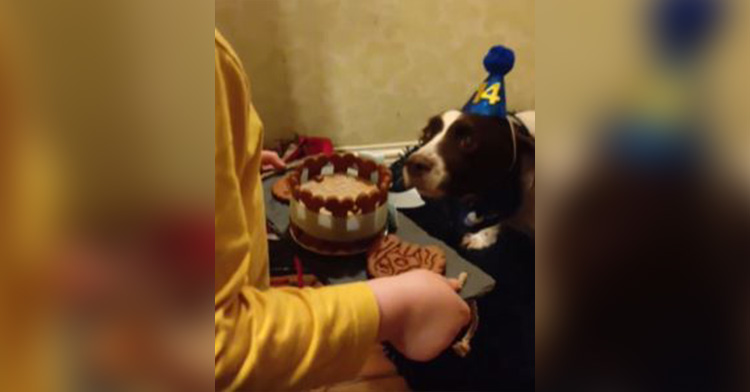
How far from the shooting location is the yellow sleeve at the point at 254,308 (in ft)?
1.22

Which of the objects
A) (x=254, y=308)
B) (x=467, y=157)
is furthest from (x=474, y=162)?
(x=254, y=308)

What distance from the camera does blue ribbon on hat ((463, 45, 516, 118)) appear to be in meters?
1.12

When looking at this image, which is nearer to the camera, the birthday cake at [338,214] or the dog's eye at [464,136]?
the birthday cake at [338,214]

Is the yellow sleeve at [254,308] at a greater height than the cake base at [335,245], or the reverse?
the yellow sleeve at [254,308]

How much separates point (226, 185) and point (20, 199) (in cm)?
17

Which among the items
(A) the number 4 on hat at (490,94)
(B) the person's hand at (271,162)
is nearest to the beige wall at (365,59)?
(A) the number 4 on hat at (490,94)

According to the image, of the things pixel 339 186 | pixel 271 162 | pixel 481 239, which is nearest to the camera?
pixel 339 186

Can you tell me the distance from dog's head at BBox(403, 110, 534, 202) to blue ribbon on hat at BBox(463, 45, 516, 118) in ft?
0.07

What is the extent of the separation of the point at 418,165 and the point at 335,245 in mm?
Result: 349

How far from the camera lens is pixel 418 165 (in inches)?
46.0

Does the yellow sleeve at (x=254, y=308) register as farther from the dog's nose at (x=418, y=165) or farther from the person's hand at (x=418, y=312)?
the dog's nose at (x=418, y=165)

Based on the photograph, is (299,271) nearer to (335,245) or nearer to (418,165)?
(335,245)

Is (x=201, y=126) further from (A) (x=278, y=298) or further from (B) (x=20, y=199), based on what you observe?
(A) (x=278, y=298)

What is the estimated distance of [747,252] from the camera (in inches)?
8.5
